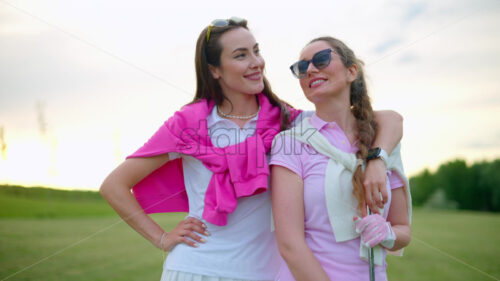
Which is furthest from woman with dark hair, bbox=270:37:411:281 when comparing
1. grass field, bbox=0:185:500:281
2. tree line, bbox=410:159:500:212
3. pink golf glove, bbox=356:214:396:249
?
tree line, bbox=410:159:500:212

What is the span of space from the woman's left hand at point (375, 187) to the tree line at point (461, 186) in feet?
140

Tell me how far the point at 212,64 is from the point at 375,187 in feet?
4.57

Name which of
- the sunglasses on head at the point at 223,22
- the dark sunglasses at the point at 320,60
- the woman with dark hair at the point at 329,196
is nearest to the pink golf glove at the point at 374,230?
the woman with dark hair at the point at 329,196

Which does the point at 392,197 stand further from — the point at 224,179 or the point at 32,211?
the point at 32,211

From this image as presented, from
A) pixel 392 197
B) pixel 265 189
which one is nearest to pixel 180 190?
pixel 265 189

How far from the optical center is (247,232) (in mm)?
2354

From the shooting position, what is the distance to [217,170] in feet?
7.82

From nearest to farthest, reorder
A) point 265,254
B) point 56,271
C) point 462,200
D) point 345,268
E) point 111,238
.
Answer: point 345,268 < point 265,254 < point 56,271 < point 111,238 < point 462,200

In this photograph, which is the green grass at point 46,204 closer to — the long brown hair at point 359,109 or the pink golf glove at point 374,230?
the long brown hair at point 359,109

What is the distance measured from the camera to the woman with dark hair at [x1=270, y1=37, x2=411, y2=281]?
6.37ft

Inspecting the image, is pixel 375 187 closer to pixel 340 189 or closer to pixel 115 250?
pixel 340 189

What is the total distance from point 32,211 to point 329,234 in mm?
23574

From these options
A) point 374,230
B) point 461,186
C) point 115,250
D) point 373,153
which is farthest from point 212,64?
point 461,186

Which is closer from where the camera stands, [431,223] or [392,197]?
[392,197]
